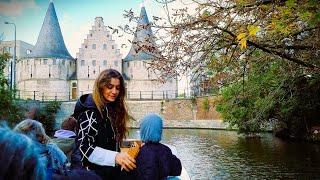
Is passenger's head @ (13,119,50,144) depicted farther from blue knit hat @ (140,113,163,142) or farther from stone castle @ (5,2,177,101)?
stone castle @ (5,2,177,101)

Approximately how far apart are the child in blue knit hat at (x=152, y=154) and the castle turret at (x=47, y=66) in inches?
1799

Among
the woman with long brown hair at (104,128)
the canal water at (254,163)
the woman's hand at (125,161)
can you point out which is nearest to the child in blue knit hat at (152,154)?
the woman with long brown hair at (104,128)

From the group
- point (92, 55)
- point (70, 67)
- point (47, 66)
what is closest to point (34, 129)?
point (47, 66)

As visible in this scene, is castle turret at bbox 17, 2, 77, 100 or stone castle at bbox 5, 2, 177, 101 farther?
stone castle at bbox 5, 2, 177, 101

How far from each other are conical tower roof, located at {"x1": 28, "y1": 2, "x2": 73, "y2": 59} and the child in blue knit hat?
151 feet

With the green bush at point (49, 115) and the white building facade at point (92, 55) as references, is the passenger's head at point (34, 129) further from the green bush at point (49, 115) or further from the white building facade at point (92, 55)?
the white building facade at point (92, 55)

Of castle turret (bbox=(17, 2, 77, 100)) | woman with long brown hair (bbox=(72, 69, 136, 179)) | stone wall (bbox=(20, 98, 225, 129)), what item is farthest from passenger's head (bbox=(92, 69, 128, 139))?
castle turret (bbox=(17, 2, 77, 100))

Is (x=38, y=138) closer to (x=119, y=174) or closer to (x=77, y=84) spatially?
(x=119, y=174)

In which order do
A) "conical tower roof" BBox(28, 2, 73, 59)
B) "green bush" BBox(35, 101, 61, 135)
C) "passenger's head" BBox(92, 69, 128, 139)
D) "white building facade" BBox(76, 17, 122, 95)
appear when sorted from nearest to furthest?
"passenger's head" BBox(92, 69, 128, 139), "green bush" BBox(35, 101, 61, 135), "conical tower roof" BBox(28, 2, 73, 59), "white building facade" BBox(76, 17, 122, 95)

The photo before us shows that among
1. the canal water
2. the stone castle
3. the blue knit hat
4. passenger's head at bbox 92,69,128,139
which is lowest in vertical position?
the canal water

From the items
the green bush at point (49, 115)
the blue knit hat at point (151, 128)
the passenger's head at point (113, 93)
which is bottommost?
the green bush at point (49, 115)

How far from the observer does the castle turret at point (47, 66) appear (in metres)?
47.5

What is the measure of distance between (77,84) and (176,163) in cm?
4661

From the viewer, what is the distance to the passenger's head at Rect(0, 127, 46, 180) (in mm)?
1099
